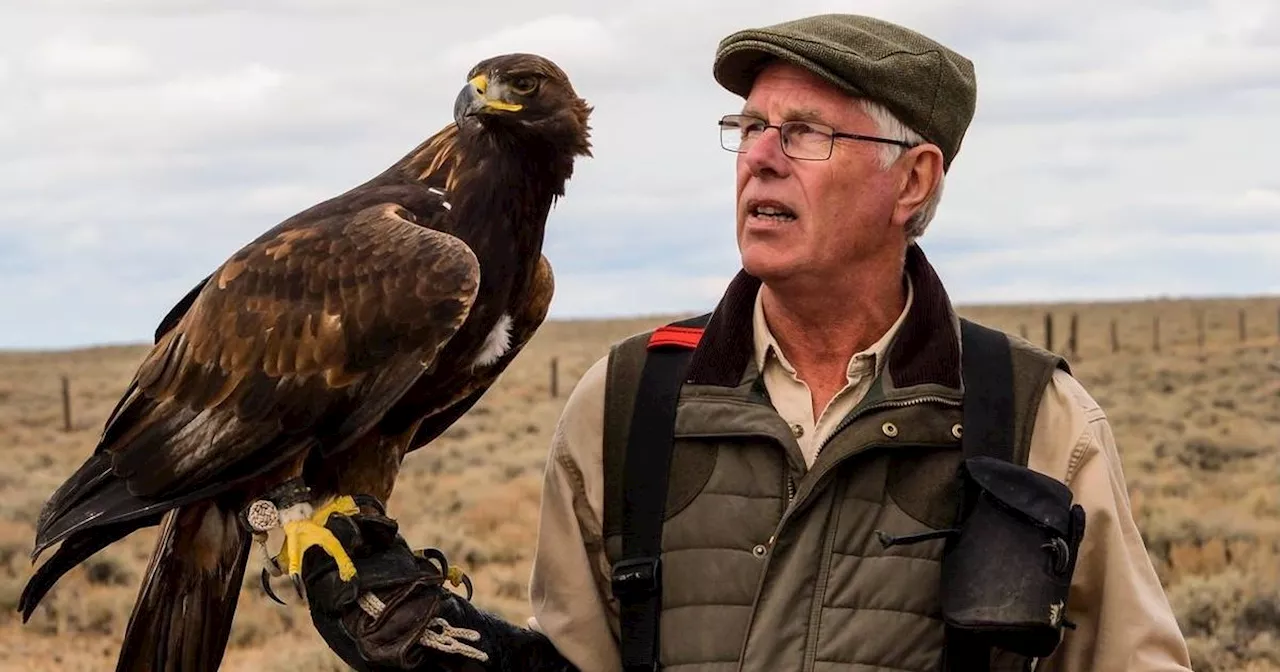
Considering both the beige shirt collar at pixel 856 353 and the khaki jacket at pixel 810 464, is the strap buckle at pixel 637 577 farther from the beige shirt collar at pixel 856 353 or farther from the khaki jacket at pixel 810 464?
the beige shirt collar at pixel 856 353

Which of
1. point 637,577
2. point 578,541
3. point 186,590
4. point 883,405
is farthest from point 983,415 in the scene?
point 186,590

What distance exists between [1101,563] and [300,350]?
2000mm

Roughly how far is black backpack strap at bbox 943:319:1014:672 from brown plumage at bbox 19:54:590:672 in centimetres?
119

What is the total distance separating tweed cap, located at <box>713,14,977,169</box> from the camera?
3.28 meters

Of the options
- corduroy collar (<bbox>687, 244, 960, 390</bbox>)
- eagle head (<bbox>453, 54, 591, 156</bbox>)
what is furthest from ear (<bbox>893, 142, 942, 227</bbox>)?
eagle head (<bbox>453, 54, 591, 156</bbox>)

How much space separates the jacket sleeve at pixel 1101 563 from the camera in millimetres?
3297

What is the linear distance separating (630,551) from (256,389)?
3.74 ft

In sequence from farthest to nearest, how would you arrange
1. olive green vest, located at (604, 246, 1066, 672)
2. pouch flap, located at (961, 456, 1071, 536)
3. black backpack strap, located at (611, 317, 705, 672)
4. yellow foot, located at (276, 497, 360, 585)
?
yellow foot, located at (276, 497, 360, 585)
black backpack strap, located at (611, 317, 705, 672)
olive green vest, located at (604, 246, 1066, 672)
pouch flap, located at (961, 456, 1071, 536)

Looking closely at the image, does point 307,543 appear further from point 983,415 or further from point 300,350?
point 983,415

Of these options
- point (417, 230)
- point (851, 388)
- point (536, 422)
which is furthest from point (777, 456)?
point (536, 422)

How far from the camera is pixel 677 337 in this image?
3.55 m

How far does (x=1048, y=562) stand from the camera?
317cm

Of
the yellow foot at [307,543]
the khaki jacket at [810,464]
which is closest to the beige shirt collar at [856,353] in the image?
the khaki jacket at [810,464]

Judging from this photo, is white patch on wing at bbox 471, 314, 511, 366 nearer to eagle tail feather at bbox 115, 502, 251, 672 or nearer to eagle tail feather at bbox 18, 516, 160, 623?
eagle tail feather at bbox 115, 502, 251, 672
